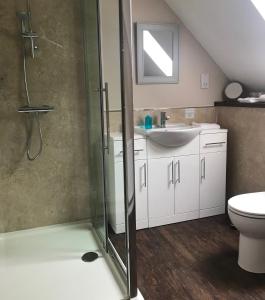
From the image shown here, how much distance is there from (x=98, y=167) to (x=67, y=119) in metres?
0.47

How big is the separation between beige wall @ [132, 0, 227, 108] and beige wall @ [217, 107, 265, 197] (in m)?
0.27

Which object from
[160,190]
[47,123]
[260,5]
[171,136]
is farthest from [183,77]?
[47,123]

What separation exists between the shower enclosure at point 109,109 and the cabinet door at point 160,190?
0.50 metres

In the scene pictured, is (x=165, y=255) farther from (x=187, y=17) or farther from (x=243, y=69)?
(x=187, y=17)

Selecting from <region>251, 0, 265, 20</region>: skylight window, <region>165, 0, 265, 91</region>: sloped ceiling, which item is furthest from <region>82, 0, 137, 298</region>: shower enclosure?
<region>251, 0, 265, 20</region>: skylight window

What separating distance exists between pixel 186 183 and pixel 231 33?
1360 millimetres

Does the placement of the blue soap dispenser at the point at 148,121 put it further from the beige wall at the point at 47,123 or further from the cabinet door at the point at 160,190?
the beige wall at the point at 47,123

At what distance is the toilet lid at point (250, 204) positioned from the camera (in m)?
1.93

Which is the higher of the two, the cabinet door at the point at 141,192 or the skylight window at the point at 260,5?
the skylight window at the point at 260,5

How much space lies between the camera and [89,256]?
2100 millimetres

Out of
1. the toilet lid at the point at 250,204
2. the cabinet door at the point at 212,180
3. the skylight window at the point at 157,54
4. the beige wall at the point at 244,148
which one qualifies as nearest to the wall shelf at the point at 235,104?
the beige wall at the point at 244,148

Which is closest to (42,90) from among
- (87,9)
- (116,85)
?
(87,9)

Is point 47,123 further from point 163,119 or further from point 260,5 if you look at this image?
point 260,5

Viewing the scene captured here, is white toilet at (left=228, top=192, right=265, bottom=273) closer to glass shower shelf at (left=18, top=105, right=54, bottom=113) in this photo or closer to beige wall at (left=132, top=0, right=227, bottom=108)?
beige wall at (left=132, top=0, right=227, bottom=108)
